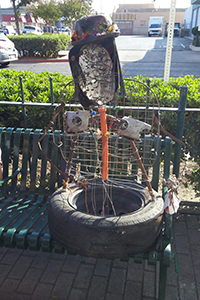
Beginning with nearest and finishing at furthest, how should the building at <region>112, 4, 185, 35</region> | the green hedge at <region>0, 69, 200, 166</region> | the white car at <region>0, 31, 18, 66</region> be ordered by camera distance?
the green hedge at <region>0, 69, 200, 166</region> < the white car at <region>0, 31, 18, 66</region> < the building at <region>112, 4, 185, 35</region>

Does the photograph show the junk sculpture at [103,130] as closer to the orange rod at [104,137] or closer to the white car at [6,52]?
the orange rod at [104,137]

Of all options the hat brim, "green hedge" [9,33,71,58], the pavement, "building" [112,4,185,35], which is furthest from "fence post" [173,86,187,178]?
"building" [112,4,185,35]

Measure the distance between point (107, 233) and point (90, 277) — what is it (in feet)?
3.07

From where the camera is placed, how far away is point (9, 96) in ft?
13.9

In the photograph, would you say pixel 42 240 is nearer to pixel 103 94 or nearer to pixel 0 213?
pixel 0 213

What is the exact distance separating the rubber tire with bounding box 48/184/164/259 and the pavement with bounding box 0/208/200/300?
63cm

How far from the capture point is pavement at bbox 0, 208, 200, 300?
2803 mm

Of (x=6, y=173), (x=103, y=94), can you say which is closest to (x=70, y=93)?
(x=6, y=173)

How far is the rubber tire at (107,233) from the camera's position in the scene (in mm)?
2344

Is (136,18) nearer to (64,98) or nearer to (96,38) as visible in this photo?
(64,98)

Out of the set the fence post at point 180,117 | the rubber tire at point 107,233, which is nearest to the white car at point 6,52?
the fence post at point 180,117

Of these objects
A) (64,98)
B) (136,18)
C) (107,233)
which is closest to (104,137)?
(107,233)

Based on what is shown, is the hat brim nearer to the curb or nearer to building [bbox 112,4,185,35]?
the curb

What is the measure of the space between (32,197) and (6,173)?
477 millimetres
